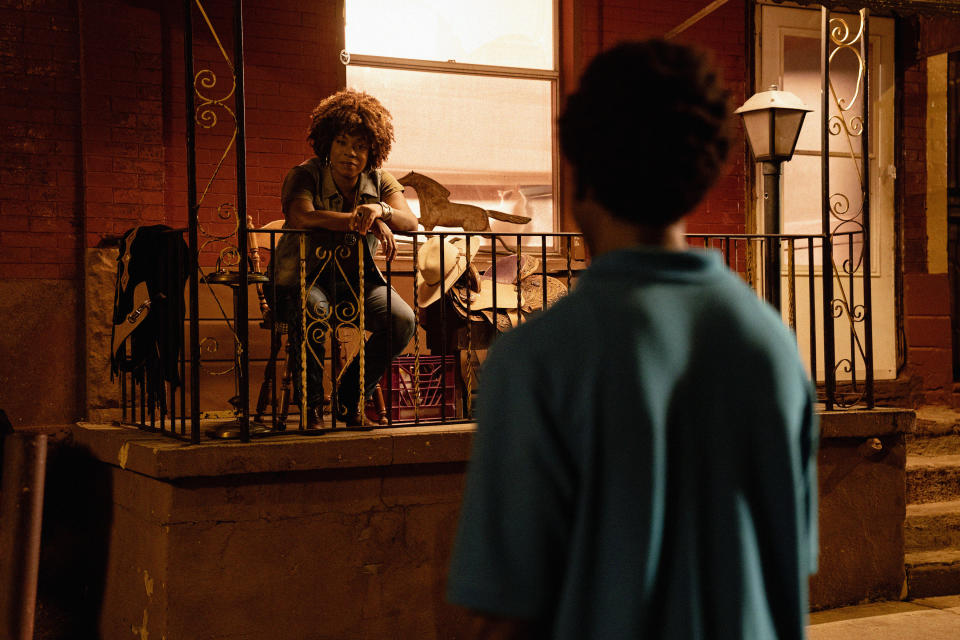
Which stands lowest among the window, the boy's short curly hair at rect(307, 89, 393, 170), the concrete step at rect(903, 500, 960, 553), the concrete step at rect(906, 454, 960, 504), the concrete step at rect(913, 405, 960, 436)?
the concrete step at rect(903, 500, 960, 553)

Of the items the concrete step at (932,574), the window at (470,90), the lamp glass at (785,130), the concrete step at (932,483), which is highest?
the window at (470,90)

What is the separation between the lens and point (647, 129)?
53.4 inches

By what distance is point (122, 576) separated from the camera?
454 centimetres

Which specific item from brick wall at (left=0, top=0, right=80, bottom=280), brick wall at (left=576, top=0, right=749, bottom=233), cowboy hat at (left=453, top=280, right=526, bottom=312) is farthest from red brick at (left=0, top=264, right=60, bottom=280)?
brick wall at (left=576, top=0, right=749, bottom=233)

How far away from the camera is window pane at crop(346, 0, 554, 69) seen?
23.3 feet

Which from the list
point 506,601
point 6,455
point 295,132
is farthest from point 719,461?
point 295,132

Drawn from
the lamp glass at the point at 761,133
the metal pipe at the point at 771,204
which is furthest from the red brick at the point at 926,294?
the lamp glass at the point at 761,133

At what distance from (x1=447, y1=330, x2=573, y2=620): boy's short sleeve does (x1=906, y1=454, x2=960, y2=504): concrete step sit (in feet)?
19.0

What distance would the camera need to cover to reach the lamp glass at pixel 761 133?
584 cm

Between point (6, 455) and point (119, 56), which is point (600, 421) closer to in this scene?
point (6, 455)

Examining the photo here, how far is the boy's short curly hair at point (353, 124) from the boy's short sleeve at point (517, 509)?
353 centimetres

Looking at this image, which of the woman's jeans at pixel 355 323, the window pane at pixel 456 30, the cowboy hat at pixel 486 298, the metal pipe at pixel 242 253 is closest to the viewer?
the metal pipe at pixel 242 253

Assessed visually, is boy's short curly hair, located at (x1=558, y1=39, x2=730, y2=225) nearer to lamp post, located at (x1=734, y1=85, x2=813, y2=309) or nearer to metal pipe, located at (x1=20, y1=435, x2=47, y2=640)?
metal pipe, located at (x1=20, y1=435, x2=47, y2=640)

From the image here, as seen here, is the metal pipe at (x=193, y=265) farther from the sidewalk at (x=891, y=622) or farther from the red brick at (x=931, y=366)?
the red brick at (x=931, y=366)
